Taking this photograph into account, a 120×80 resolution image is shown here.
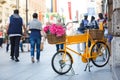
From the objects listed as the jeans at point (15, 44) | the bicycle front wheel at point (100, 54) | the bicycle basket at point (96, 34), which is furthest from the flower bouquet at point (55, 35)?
the jeans at point (15, 44)

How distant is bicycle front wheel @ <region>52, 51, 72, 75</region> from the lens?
1133 cm

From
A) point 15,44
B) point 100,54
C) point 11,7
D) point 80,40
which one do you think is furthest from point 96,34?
point 11,7

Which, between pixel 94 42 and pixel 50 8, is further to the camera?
pixel 50 8

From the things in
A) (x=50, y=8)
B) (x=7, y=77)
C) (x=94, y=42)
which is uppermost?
(x=50, y=8)

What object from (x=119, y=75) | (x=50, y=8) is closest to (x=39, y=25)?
(x=119, y=75)

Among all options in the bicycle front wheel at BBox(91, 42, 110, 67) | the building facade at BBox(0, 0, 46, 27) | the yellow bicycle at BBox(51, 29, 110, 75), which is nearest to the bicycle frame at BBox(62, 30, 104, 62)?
the yellow bicycle at BBox(51, 29, 110, 75)

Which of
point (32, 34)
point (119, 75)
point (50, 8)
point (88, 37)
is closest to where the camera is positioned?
point (119, 75)

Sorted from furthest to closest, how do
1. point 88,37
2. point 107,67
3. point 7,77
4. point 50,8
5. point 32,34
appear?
point 50,8, point 32,34, point 107,67, point 88,37, point 7,77

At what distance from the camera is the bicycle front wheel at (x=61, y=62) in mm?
11326

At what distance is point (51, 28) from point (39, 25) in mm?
4728

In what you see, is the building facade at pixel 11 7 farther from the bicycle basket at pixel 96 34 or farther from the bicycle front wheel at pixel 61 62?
the bicycle front wheel at pixel 61 62

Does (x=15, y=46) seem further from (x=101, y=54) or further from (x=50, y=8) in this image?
(x=50, y=8)

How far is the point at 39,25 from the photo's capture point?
15781 mm

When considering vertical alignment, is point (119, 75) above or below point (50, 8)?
below
